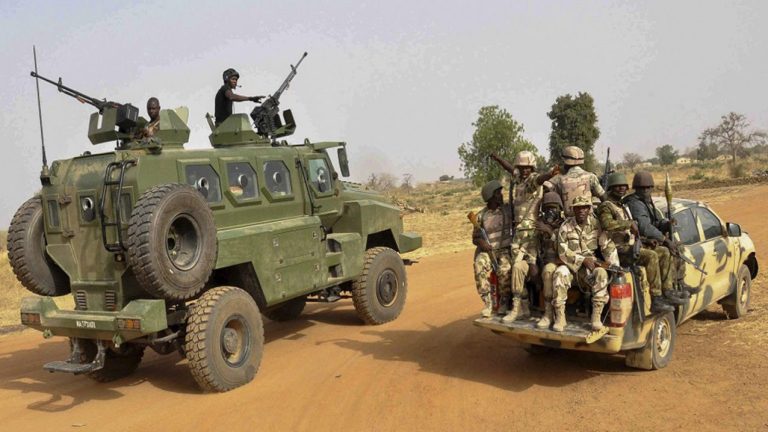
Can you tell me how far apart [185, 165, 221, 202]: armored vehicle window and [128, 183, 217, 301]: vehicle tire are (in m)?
0.58

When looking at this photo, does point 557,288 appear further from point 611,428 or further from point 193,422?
point 193,422

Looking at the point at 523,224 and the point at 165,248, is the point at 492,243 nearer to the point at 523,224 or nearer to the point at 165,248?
the point at 523,224

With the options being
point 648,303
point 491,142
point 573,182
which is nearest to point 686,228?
point 648,303

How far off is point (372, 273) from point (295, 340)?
4.96 feet

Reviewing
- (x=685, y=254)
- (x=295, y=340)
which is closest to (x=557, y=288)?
(x=685, y=254)

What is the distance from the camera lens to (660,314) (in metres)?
6.91

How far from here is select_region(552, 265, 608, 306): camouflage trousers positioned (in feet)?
20.6

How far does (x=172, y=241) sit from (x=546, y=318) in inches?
157

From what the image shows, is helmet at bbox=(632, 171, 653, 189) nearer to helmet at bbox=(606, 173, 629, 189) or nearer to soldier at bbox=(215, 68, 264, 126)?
helmet at bbox=(606, 173, 629, 189)

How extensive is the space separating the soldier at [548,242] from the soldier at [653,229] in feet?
2.97

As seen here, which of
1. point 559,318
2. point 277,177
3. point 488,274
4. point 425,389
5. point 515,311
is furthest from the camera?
point 277,177

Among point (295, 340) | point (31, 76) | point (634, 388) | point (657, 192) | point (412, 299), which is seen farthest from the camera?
point (657, 192)

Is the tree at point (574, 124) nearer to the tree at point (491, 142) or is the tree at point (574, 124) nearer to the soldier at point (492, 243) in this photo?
the tree at point (491, 142)

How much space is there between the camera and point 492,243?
7.32 m
